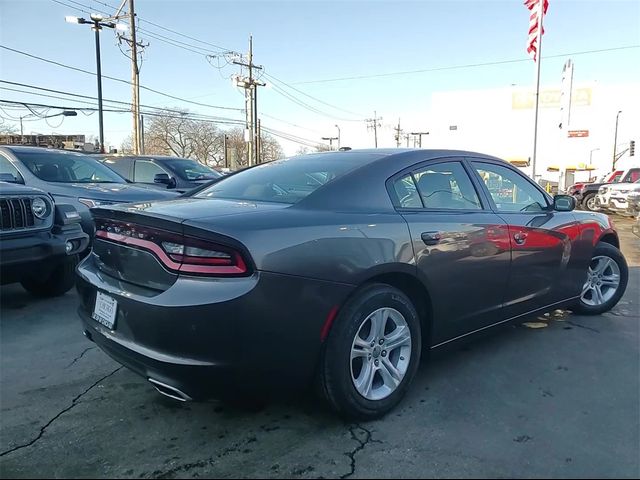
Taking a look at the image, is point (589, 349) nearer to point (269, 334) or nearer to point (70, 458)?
point (269, 334)

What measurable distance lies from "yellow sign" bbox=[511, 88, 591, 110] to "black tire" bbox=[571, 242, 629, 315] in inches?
2066

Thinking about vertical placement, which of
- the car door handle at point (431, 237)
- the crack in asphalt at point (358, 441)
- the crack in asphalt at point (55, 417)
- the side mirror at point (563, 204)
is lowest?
the crack in asphalt at point (55, 417)

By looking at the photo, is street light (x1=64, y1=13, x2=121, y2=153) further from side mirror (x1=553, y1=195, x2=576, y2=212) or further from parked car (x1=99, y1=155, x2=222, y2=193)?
side mirror (x1=553, y1=195, x2=576, y2=212)

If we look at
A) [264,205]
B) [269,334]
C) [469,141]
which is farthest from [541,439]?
[469,141]

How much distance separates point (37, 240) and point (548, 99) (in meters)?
56.2

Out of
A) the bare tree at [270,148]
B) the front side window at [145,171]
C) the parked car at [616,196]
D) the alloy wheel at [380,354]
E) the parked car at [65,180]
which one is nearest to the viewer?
the alloy wheel at [380,354]

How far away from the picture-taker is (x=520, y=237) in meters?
3.49

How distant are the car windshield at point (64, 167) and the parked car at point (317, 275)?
4365 millimetres

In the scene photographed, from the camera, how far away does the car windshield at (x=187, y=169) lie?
10.2 metres

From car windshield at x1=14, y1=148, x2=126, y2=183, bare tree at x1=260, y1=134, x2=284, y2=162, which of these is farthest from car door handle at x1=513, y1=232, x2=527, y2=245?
bare tree at x1=260, y1=134, x2=284, y2=162

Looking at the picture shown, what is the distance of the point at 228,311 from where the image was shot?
212cm

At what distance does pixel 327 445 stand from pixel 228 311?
2.95 ft

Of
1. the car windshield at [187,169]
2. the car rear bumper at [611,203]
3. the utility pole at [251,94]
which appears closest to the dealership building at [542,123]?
the utility pole at [251,94]

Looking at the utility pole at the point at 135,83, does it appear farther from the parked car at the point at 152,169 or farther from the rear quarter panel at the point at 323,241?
the rear quarter panel at the point at 323,241
